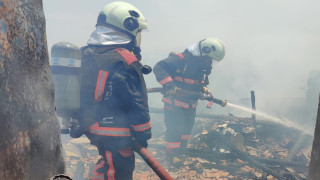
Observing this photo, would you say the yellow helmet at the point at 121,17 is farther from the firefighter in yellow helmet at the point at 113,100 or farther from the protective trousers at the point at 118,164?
the protective trousers at the point at 118,164

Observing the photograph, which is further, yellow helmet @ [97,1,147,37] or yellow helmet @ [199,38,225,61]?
yellow helmet @ [199,38,225,61]

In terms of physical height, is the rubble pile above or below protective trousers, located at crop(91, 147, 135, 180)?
below

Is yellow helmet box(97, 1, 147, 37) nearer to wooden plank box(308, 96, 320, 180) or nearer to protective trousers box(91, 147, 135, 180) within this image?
protective trousers box(91, 147, 135, 180)

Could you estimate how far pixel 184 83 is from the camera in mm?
6020

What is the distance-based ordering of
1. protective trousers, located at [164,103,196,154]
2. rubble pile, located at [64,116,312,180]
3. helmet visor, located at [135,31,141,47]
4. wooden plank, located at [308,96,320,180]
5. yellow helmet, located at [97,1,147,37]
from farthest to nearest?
1. protective trousers, located at [164,103,196,154]
2. rubble pile, located at [64,116,312,180]
3. helmet visor, located at [135,31,141,47]
4. yellow helmet, located at [97,1,147,37]
5. wooden plank, located at [308,96,320,180]

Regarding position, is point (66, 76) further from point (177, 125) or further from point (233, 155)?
point (233, 155)

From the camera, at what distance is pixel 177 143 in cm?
592

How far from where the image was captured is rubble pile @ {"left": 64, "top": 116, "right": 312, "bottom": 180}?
5.03 meters

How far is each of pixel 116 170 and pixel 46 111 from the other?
201 cm

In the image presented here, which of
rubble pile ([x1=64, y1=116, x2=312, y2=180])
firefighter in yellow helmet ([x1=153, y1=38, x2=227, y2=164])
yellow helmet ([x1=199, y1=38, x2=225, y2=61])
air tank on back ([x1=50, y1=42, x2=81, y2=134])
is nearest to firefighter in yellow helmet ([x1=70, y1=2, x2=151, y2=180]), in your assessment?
air tank on back ([x1=50, y1=42, x2=81, y2=134])

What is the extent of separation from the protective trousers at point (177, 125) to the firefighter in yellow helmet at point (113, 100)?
3.07 meters

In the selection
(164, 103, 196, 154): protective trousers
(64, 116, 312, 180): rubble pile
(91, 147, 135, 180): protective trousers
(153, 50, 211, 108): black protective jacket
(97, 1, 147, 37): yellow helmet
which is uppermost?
(97, 1, 147, 37): yellow helmet

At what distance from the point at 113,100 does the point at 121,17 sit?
3.55ft

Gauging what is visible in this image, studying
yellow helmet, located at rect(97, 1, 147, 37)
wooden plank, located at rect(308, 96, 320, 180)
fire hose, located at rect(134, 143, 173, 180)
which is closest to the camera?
wooden plank, located at rect(308, 96, 320, 180)
